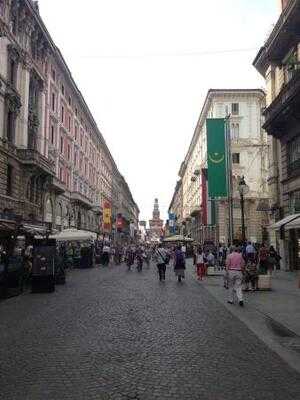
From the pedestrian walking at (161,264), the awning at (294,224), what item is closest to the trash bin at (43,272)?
the pedestrian walking at (161,264)

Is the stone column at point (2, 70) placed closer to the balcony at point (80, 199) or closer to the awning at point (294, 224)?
the awning at point (294, 224)

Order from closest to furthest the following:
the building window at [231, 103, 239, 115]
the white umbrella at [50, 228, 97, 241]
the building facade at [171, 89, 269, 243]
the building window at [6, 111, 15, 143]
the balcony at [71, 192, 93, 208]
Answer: the white umbrella at [50, 228, 97, 241] → the building window at [6, 111, 15, 143] → the balcony at [71, 192, 93, 208] → the building facade at [171, 89, 269, 243] → the building window at [231, 103, 239, 115]

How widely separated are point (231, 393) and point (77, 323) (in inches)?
218

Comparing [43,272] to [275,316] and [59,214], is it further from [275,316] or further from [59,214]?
[59,214]

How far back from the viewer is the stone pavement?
873 centimetres

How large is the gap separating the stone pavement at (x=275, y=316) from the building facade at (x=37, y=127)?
39.0 feet

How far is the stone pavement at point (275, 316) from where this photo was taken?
344 inches

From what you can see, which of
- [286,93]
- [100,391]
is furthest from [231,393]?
[286,93]

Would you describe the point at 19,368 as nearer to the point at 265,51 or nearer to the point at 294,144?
the point at 294,144

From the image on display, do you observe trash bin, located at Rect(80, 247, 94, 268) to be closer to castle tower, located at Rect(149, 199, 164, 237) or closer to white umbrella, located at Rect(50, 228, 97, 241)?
white umbrella, located at Rect(50, 228, 97, 241)

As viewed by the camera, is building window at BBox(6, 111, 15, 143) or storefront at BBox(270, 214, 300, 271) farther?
building window at BBox(6, 111, 15, 143)

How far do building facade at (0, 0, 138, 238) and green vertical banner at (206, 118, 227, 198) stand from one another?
963cm

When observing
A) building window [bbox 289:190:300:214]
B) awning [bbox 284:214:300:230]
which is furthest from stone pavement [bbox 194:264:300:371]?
building window [bbox 289:190:300:214]

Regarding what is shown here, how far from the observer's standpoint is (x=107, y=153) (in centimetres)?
9319
